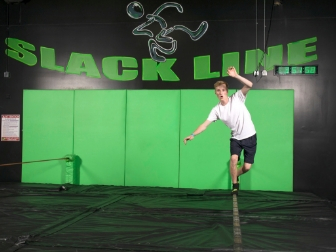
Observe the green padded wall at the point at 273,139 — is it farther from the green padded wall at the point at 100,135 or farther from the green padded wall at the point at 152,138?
the green padded wall at the point at 100,135

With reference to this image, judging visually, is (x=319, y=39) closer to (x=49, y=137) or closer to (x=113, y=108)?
(x=113, y=108)

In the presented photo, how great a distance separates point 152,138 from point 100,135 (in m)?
0.93

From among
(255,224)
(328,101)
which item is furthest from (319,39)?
(255,224)

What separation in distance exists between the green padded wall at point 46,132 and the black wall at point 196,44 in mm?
171

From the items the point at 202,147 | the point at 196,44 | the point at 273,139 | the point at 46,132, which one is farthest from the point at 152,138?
the point at 273,139

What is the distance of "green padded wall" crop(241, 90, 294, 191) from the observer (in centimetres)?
634

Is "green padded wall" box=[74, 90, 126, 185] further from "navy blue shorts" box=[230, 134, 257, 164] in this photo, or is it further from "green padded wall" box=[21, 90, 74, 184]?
"navy blue shorts" box=[230, 134, 257, 164]

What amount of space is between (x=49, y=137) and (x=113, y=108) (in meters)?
1.28

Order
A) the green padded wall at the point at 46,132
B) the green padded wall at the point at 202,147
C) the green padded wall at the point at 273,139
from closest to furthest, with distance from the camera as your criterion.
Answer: the green padded wall at the point at 273,139 < the green padded wall at the point at 202,147 < the green padded wall at the point at 46,132

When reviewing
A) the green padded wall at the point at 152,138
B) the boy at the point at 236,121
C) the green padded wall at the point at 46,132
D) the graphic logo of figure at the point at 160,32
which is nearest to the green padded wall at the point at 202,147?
the green padded wall at the point at 152,138

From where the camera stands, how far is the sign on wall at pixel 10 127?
6.97m

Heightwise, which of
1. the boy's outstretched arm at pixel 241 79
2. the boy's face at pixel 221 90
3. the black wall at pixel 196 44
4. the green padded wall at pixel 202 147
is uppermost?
the black wall at pixel 196 44

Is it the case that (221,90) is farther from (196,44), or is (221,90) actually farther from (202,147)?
(196,44)

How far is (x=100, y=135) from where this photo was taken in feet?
22.1
